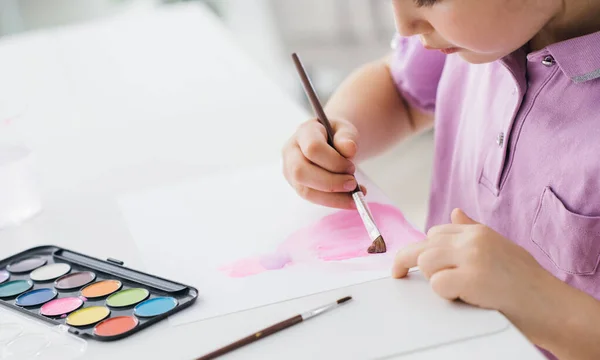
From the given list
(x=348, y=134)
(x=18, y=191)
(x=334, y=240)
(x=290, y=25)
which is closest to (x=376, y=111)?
(x=348, y=134)

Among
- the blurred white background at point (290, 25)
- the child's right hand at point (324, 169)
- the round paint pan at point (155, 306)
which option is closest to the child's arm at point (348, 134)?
the child's right hand at point (324, 169)

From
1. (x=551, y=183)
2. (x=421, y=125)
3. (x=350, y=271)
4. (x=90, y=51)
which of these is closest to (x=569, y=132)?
(x=551, y=183)

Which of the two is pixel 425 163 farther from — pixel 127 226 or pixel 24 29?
pixel 127 226

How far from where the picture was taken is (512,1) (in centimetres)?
65

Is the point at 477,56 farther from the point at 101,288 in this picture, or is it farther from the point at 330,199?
the point at 101,288

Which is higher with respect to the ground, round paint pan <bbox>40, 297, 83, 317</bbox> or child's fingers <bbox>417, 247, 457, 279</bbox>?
round paint pan <bbox>40, 297, 83, 317</bbox>

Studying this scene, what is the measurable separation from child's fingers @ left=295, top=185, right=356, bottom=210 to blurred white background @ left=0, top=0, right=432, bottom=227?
70.8 inches

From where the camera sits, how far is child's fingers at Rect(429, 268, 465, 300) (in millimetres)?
563

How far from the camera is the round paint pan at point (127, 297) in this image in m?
0.61

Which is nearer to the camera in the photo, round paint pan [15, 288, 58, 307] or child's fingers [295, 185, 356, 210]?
round paint pan [15, 288, 58, 307]

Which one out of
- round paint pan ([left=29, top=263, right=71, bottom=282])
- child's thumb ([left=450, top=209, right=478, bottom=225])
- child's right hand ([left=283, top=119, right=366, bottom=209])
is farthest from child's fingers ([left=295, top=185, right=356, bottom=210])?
round paint pan ([left=29, top=263, right=71, bottom=282])

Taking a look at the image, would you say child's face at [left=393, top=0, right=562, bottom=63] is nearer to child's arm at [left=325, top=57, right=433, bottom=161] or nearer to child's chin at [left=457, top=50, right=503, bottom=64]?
child's chin at [left=457, top=50, right=503, bottom=64]

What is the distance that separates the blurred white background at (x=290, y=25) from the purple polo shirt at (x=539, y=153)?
166cm

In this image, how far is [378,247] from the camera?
0.67 metres
